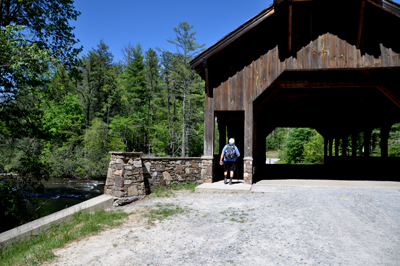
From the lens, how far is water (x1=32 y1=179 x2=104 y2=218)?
50.8ft

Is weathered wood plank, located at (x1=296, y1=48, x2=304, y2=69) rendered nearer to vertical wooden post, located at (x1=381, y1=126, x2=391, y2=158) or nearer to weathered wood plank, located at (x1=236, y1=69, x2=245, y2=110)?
weathered wood plank, located at (x1=236, y1=69, x2=245, y2=110)

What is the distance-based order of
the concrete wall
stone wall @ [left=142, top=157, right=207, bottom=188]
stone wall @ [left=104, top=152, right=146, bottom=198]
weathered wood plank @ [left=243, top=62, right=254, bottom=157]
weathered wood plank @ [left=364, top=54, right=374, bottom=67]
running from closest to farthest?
the concrete wall < stone wall @ [left=104, top=152, right=146, bottom=198] < stone wall @ [left=142, top=157, right=207, bottom=188] < weathered wood plank @ [left=364, top=54, right=374, bottom=67] < weathered wood plank @ [left=243, top=62, right=254, bottom=157]

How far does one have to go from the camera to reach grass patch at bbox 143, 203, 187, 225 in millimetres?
5408

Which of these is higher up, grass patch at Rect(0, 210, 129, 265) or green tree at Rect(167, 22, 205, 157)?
green tree at Rect(167, 22, 205, 157)

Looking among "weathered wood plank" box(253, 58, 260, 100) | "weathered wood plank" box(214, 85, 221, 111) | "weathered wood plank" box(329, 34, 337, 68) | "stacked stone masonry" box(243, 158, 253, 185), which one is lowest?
"stacked stone masonry" box(243, 158, 253, 185)

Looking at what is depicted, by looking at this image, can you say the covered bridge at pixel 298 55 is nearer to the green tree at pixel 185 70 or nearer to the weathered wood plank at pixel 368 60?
the weathered wood plank at pixel 368 60

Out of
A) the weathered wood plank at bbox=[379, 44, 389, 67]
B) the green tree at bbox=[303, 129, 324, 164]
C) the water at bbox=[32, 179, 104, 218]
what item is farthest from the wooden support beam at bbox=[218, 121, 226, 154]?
the green tree at bbox=[303, 129, 324, 164]

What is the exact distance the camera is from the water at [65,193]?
15490 mm

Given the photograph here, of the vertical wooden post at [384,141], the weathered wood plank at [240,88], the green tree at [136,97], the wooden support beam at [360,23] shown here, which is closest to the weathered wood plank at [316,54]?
the wooden support beam at [360,23]

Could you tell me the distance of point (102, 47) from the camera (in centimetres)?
3931

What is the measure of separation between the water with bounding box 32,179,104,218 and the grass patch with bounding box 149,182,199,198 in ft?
25.5

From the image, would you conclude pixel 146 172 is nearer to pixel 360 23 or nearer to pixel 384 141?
pixel 360 23

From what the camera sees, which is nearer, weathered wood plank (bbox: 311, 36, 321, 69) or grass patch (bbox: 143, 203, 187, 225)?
grass patch (bbox: 143, 203, 187, 225)

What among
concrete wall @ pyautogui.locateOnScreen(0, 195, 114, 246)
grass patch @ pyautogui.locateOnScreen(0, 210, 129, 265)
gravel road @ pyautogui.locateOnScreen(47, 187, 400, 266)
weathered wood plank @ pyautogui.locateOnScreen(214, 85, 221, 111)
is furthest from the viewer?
weathered wood plank @ pyautogui.locateOnScreen(214, 85, 221, 111)
